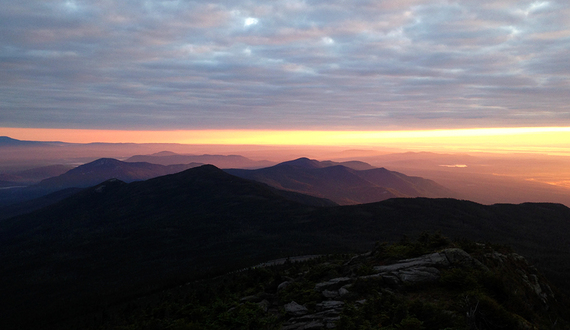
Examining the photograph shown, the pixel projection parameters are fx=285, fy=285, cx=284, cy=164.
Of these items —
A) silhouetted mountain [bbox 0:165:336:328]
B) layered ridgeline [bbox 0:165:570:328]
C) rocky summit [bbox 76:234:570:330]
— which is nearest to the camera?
rocky summit [bbox 76:234:570:330]

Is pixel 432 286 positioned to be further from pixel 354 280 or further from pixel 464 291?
pixel 354 280

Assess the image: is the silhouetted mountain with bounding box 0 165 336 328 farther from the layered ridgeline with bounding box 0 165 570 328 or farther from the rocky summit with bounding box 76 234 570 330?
the rocky summit with bounding box 76 234 570 330

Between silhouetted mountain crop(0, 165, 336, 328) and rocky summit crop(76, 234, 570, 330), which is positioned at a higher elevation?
rocky summit crop(76, 234, 570, 330)

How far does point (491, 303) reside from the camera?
11258 mm

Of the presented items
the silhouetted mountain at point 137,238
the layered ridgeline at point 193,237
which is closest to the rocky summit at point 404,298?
the layered ridgeline at point 193,237

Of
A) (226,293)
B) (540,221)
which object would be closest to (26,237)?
(226,293)

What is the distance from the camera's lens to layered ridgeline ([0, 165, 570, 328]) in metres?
47.6

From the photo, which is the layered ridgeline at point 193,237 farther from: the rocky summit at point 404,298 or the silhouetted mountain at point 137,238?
the rocky summit at point 404,298

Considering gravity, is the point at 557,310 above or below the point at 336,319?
below

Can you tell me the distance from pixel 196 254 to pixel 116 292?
82.5ft

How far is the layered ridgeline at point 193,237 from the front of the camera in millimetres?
47594

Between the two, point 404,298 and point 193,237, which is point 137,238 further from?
point 404,298

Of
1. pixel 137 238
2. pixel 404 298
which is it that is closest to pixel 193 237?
pixel 137 238

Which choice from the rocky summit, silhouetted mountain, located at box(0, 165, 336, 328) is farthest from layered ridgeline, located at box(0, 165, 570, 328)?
the rocky summit
